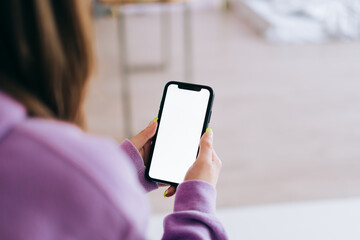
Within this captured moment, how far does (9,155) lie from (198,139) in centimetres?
37

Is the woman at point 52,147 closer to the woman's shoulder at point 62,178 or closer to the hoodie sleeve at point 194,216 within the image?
the woman's shoulder at point 62,178

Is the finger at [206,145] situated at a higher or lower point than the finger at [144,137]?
higher

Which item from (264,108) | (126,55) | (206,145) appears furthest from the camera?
(126,55)

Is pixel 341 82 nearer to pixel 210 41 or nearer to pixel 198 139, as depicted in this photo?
pixel 210 41

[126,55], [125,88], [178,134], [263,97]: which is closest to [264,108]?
[263,97]

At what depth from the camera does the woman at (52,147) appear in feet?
0.97

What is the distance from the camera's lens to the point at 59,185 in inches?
11.8

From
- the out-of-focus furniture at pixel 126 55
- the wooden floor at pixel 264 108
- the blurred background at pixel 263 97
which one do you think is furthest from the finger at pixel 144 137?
the out-of-focus furniture at pixel 126 55

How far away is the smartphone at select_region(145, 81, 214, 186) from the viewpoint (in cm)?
64

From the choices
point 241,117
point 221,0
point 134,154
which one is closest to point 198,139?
point 134,154

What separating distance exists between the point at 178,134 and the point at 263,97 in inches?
70.9

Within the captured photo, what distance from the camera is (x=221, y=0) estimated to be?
4.66 metres

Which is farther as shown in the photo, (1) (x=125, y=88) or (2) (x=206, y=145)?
(1) (x=125, y=88)

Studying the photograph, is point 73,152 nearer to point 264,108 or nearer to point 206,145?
point 206,145
